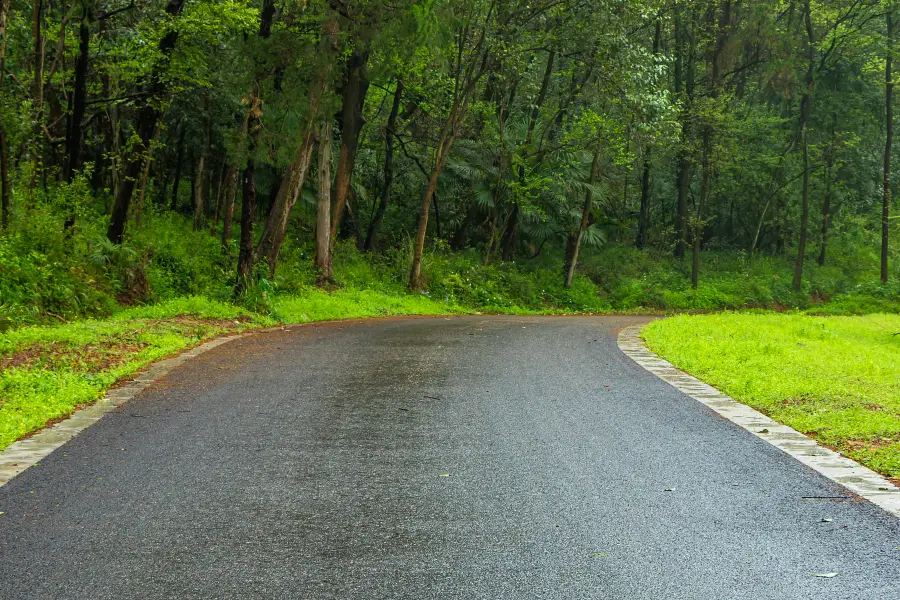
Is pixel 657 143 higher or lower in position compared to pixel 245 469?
higher

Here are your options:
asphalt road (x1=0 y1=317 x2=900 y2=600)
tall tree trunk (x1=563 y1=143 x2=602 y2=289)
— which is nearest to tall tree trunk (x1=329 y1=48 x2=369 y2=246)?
tall tree trunk (x1=563 y1=143 x2=602 y2=289)

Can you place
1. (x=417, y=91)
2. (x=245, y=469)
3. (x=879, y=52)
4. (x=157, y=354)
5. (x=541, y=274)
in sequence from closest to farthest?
(x=245, y=469), (x=157, y=354), (x=417, y=91), (x=541, y=274), (x=879, y=52)

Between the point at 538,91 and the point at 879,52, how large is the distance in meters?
15.7

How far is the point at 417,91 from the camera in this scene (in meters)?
26.0

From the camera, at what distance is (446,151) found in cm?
2327

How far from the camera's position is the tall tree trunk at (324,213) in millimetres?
20562

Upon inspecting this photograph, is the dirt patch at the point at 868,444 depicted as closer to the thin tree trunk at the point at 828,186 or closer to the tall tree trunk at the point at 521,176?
the tall tree trunk at the point at 521,176

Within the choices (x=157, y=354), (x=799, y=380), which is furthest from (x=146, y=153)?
(x=799, y=380)

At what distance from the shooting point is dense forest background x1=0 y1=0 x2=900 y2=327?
16781mm

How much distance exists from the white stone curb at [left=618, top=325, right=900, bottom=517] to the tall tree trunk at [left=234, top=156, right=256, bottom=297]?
8.68 metres

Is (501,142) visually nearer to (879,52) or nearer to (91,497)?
(879,52)

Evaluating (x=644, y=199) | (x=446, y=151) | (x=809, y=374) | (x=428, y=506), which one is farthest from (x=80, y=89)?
(x=644, y=199)

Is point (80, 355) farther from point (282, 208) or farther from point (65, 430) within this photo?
point (282, 208)

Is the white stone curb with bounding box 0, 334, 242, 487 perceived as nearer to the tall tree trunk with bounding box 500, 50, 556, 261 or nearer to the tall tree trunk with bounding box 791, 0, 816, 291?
the tall tree trunk with bounding box 500, 50, 556, 261
